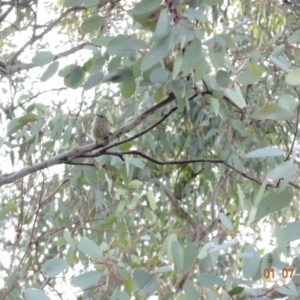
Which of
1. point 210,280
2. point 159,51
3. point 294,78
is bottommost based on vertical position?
point 210,280

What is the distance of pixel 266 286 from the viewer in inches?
44.4

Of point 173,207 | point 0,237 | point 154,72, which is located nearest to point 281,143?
point 173,207

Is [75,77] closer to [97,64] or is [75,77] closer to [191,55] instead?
[97,64]

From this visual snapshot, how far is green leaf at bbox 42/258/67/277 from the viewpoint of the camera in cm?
125

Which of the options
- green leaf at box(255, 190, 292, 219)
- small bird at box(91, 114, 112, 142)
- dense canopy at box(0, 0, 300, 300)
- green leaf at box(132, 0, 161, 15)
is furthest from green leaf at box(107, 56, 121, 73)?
small bird at box(91, 114, 112, 142)

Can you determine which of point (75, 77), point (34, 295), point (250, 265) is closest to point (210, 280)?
point (250, 265)

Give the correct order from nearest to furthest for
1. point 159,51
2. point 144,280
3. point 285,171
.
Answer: point 285,171 → point 159,51 → point 144,280

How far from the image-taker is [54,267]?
126 centimetres

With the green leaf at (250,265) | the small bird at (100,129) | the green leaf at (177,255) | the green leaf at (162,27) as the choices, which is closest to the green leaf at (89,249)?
the green leaf at (177,255)

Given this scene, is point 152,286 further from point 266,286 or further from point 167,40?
point 167,40

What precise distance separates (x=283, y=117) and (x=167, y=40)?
23 cm

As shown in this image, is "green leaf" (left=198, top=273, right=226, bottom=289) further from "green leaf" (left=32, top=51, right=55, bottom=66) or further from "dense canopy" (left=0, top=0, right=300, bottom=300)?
"green leaf" (left=32, top=51, right=55, bottom=66)

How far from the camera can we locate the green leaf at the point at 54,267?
125cm

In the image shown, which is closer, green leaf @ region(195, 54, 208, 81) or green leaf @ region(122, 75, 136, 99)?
green leaf @ region(195, 54, 208, 81)
